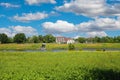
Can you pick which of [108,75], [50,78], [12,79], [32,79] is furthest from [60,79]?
[108,75]

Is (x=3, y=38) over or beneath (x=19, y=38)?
over

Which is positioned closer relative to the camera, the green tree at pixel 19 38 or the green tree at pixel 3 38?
the green tree at pixel 3 38

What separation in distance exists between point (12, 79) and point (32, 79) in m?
1.28

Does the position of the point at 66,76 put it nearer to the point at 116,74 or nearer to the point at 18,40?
the point at 116,74

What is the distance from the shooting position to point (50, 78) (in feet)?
63.7

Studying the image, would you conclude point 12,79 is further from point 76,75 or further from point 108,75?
point 108,75

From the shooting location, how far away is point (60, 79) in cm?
1934

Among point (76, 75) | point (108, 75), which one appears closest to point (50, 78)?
point (76, 75)

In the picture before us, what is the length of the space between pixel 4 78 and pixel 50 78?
2.92 meters

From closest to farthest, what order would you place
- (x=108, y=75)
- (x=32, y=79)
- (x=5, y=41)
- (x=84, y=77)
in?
1. (x=32, y=79)
2. (x=84, y=77)
3. (x=108, y=75)
4. (x=5, y=41)

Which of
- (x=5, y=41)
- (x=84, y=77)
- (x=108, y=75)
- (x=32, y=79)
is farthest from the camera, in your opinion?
(x=5, y=41)

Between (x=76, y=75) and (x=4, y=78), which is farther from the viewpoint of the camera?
(x=76, y=75)

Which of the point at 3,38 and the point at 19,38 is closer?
the point at 3,38

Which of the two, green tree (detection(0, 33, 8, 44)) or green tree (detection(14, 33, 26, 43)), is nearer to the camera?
green tree (detection(0, 33, 8, 44))
